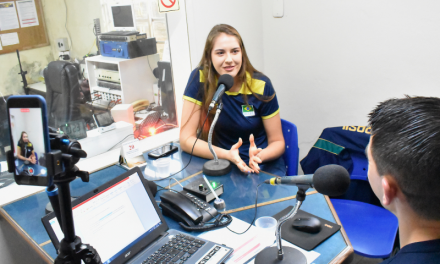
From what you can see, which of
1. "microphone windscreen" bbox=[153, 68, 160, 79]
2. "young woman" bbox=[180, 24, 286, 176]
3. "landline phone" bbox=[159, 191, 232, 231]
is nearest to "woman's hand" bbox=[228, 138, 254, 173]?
"young woman" bbox=[180, 24, 286, 176]

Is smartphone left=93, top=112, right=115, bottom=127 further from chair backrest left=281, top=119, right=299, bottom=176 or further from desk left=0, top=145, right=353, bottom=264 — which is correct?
chair backrest left=281, top=119, right=299, bottom=176

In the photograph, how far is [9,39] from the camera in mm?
2213

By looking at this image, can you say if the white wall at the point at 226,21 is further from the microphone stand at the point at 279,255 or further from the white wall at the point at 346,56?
the microphone stand at the point at 279,255

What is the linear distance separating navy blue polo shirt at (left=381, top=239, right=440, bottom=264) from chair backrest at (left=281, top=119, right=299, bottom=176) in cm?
121

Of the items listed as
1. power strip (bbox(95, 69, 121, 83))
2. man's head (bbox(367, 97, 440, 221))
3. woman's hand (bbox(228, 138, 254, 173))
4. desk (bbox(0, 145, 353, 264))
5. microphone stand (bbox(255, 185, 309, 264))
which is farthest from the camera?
power strip (bbox(95, 69, 121, 83))

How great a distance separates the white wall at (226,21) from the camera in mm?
2438

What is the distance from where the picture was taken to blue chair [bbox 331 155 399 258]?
5.31ft

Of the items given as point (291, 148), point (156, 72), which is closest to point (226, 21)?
point (156, 72)

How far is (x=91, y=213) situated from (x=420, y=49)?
6.64ft

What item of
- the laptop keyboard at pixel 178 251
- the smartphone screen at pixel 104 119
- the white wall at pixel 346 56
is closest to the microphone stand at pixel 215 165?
the laptop keyboard at pixel 178 251

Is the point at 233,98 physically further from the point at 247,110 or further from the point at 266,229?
the point at 266,229

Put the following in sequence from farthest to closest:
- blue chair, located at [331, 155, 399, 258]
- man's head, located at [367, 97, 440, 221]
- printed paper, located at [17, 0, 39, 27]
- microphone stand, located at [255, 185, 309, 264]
A: printed paper, located at [17, 0, 39, 27], blue chair, located at [331, 155, 399, 258], microphone stand, located at [255, 185, 309, 264], man's head, located at [367, 97, 440, 221]

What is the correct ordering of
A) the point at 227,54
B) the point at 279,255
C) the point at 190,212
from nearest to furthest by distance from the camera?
1. the point at 279,255
2. the point at 190,212
3. the point at 227,54

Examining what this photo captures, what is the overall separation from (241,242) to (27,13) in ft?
6.73
